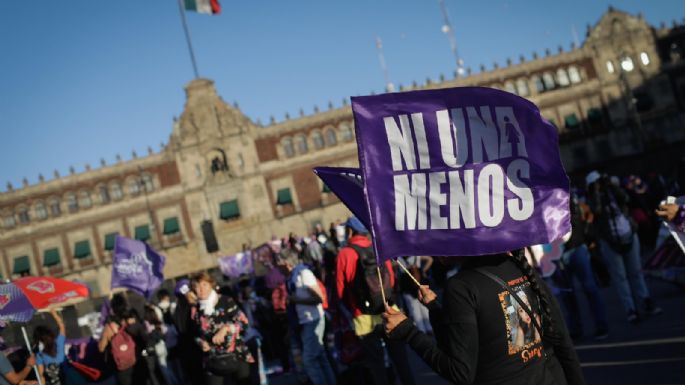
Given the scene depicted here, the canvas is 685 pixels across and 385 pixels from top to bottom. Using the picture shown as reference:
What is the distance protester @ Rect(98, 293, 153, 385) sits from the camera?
7.47m

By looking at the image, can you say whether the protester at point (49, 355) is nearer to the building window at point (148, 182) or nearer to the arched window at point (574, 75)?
the building window at point (148, 182)

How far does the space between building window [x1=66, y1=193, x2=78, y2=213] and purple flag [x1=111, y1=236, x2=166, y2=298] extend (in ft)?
112

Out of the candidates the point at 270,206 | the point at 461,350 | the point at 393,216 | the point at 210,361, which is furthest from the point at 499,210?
the point at 270,206

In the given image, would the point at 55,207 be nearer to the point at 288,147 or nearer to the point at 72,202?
the point at 72,202

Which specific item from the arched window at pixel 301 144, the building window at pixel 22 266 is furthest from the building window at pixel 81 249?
the arched window at pixel 301 144

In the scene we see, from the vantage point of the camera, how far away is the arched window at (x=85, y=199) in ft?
138

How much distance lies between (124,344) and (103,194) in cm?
3739

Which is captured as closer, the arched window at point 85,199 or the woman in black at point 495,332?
the woman in black at point 495,332

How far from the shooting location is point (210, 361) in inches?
209

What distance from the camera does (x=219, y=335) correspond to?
5230mm

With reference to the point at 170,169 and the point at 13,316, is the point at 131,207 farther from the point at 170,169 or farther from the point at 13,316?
the point at 13,316

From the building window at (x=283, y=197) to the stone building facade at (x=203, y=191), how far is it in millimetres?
76

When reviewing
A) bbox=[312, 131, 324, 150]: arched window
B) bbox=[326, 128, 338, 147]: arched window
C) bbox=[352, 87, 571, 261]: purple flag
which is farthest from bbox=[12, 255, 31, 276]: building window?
bbox=[352, 87, 571, 261]: purple flag

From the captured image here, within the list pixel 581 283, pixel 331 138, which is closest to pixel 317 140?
pixel 331 138
